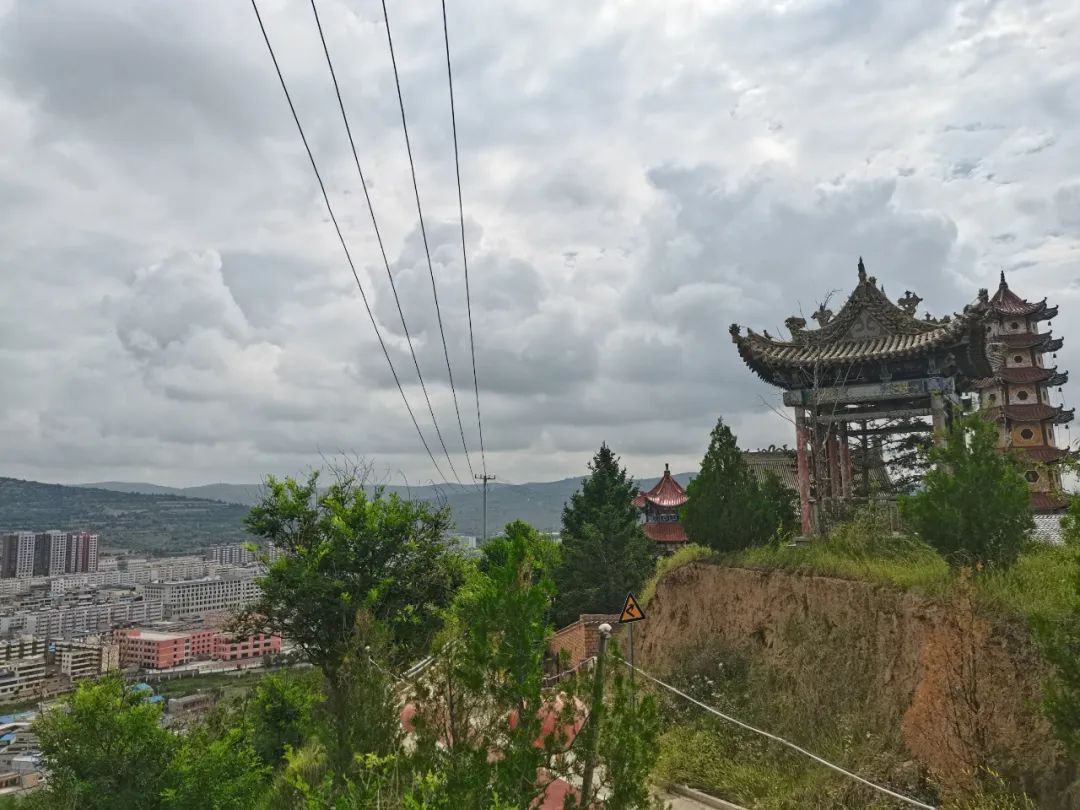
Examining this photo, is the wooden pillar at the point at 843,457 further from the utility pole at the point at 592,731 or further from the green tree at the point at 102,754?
the green tree at the point at 102,754

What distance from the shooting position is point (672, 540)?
32250 millimetres

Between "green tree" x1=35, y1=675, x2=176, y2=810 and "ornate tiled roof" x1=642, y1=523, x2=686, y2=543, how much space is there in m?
21.4

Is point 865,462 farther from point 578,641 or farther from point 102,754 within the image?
point 102,754

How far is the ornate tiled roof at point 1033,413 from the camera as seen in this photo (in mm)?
30688

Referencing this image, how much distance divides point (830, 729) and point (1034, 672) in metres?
2.77

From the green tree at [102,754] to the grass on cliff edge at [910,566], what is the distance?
11675 mm

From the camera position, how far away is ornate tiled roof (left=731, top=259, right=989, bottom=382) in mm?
14914

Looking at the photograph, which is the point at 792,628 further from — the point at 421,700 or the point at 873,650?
the point at 421,700

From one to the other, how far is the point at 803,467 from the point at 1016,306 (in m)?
24.1

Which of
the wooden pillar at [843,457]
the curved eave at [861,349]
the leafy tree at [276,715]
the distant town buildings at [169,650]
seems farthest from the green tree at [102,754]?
the distant town buildings at [169,650]

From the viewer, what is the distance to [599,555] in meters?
25.0

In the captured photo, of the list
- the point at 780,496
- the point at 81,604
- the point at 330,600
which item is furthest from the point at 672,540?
the point at 81,604

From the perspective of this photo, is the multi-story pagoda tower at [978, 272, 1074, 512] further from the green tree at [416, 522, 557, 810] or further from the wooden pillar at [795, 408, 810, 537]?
the green tree at [416, 522, 557, 810]

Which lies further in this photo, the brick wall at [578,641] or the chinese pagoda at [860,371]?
the brick wall at [578,641]
